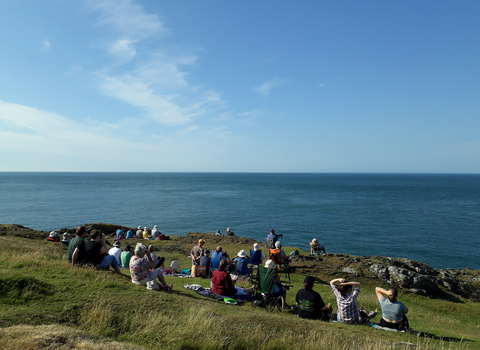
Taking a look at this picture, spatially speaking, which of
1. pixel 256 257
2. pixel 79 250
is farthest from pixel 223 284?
pixel 256 257

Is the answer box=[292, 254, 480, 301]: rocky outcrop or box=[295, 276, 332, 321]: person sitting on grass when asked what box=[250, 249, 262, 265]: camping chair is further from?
box=[295, 276, 332, 321]: person sitting on grass

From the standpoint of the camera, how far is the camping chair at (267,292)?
9.77 meters

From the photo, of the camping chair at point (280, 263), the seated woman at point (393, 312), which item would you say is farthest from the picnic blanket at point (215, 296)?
the camping chair at point (280, 263)

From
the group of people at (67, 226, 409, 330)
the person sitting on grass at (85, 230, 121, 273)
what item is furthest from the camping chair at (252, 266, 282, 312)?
the person sitting on grass at (85, 230, 121, 273)

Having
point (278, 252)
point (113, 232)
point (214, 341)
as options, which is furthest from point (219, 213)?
point (214, 341)

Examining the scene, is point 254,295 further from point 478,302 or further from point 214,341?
point 478,302

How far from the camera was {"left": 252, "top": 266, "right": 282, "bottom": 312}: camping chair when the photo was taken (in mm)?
9766

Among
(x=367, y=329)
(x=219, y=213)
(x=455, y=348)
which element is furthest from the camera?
(x=219, y=213)

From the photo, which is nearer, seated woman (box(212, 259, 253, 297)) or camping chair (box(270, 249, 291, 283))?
seated woman (box(212, 259, 253, 297))

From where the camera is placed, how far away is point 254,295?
35.0ft

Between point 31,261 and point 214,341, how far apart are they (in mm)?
7800

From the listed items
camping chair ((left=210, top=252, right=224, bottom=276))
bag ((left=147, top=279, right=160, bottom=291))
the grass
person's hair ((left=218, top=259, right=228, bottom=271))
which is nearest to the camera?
the grass

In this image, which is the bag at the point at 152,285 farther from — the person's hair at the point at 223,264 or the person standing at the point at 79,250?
the person standing at the point at 79,250

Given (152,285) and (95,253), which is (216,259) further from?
(95,253)
